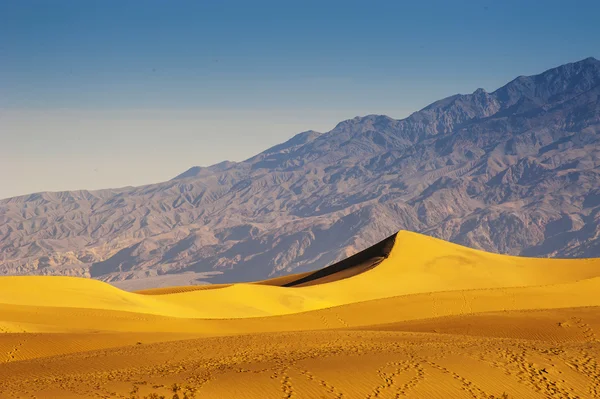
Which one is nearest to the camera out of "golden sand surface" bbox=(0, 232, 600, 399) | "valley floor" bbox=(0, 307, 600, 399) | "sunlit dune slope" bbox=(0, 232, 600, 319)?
"valley floor" bbox=(0, 307, 600, 399)

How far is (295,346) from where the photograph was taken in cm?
1883

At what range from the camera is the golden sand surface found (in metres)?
14.3

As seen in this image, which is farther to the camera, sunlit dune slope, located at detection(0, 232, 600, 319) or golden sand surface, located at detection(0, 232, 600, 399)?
sunlit dune slope, located at detection(0, 232, 600, 319)

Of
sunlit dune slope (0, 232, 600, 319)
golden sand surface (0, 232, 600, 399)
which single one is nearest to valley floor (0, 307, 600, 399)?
golden sand surface (0, 232, 600, 399)

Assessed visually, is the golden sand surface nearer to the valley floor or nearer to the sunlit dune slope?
the valley floor

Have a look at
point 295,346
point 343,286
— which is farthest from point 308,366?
point 343,286

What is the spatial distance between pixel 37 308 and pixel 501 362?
2141 centimetres

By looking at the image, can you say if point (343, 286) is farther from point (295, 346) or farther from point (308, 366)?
point (308, 366)

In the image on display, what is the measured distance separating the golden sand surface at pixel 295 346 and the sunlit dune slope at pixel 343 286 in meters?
0.20

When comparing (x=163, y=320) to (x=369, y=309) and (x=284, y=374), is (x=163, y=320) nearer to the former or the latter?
(x=369, y=309)

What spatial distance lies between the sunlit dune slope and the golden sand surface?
202mm

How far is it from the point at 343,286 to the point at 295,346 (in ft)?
86.1

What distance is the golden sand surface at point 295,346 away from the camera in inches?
563

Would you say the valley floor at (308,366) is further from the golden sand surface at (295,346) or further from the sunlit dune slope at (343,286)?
the sunlit dune slope at (343,286)
